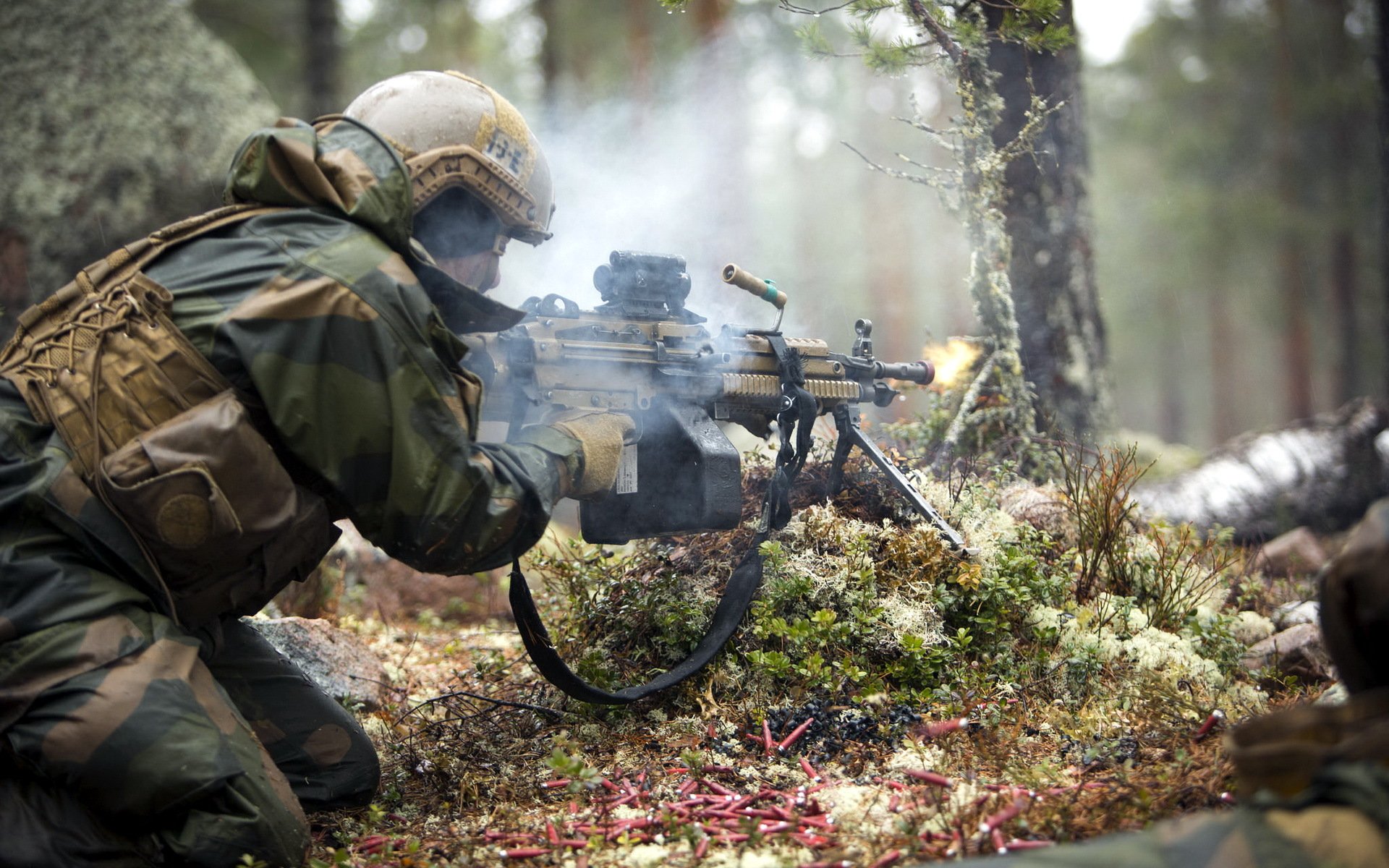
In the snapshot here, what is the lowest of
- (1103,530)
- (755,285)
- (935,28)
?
(1103,530)

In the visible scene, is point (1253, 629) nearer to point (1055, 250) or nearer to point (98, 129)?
point (1055, 250)

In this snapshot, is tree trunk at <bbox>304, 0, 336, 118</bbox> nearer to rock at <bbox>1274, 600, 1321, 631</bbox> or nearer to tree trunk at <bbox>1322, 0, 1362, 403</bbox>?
rock at <bbox>1274, 600, 1321, 631</bbox>

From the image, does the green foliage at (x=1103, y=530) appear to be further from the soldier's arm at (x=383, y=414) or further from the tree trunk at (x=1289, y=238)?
the tree trunk at (x=1289, y=238)

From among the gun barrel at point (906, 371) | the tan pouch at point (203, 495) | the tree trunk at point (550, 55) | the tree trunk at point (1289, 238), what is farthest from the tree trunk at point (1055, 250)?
the tree trunk at point (1289, 238)

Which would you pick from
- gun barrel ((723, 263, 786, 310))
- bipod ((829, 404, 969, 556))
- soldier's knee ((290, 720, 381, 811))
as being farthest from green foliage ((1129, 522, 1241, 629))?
soldier's knee ((290, 720, 381, 811))

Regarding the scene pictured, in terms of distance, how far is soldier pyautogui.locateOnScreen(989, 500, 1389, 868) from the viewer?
5.81 ft

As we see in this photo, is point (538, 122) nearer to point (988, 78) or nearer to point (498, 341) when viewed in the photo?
point (988, 78)

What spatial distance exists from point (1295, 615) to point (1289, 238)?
15117 mm

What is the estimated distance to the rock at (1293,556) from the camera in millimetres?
5867

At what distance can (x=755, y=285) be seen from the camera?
13.9 ft

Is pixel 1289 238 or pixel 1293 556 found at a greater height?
pixel 1289 238

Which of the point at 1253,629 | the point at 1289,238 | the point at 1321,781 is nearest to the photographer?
the point at 1321,781

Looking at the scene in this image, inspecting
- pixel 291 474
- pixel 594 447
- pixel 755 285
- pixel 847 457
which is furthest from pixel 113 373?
pixel 847 457

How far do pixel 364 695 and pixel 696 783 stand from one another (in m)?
1.98
